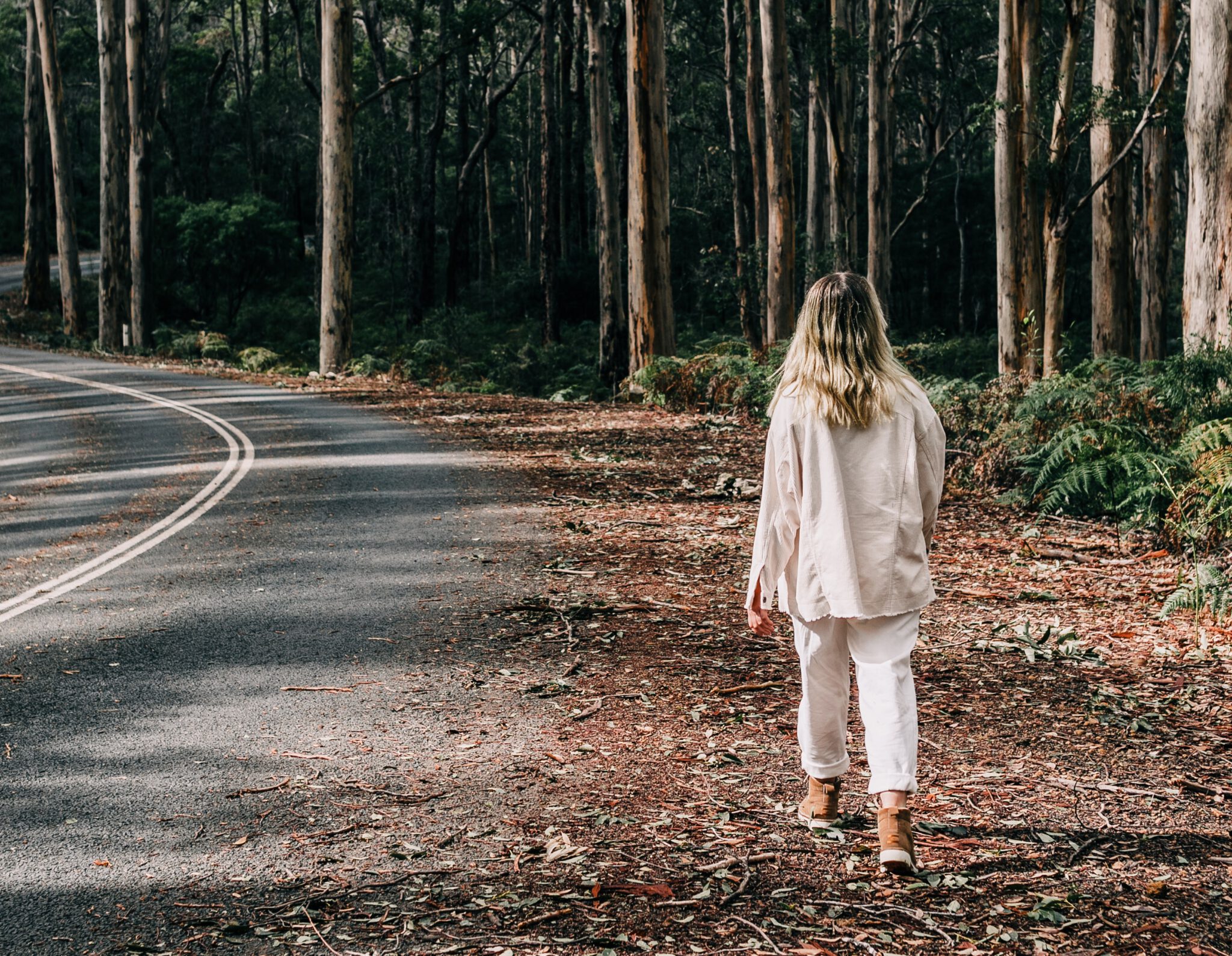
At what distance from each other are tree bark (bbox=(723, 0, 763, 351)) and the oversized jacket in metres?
23.9

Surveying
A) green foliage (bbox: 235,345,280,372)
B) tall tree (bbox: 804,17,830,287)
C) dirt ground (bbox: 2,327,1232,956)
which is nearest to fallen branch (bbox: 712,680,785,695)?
dirt ground (bbox: 2,327,1232,956)

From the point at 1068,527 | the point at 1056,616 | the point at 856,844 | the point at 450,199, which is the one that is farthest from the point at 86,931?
the point at 450,199

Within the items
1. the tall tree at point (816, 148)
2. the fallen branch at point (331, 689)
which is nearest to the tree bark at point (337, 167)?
the tall tree at point (816, 148)

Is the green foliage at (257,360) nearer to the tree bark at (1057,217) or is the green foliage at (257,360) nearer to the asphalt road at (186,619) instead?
Answer: the asphalt road at (186,619)

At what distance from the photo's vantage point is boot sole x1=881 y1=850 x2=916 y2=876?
404 centimetres

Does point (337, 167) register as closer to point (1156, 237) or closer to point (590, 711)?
point (1156, 237)

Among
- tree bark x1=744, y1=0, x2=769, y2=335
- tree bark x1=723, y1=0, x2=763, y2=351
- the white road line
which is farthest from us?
tree bark x1=723, y1=0, x2=763, y2=351

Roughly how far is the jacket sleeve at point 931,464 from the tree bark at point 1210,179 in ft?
25.1

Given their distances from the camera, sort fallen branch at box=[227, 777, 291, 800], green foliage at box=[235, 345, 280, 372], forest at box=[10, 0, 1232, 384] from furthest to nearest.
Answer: green foliage at box=[235, 345, 280, 372]
forest at box=[10, 0, 1232, 384]
fallen branch at box=[227, 777, 291, 800]

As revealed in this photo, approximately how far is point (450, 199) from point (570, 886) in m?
54.1

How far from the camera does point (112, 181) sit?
106 ft

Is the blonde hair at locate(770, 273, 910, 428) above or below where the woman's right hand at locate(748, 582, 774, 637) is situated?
above

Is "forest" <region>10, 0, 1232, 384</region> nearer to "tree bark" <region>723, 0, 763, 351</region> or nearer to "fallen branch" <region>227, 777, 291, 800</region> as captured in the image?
"tree bark" <region>723, 0, 763, 351</region>

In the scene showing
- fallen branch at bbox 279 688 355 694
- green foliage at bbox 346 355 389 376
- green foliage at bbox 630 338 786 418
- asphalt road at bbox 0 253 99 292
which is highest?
asphalt road at bbox 0 253 99 292
